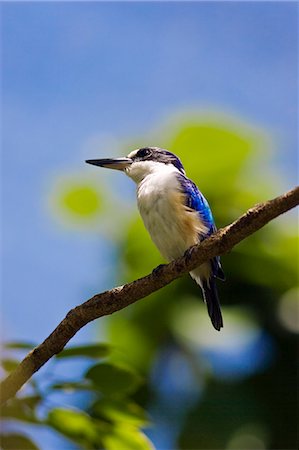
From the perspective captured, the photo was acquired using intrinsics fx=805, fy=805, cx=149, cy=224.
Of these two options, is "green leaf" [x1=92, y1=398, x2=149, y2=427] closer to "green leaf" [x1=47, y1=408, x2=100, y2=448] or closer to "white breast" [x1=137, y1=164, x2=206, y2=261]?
"green leaf" [x1=47, y1=408, x2=100, y2=448]

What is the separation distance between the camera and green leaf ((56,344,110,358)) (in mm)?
2379

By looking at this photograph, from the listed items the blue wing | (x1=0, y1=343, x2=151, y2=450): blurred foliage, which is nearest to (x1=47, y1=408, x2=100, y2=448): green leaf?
(x1=0, y1=343, x2=151, y2=450): blurred foliage

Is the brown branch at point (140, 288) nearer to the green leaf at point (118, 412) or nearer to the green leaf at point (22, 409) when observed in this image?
the green leaf at point (22, 409)

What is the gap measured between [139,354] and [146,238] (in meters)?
0.78

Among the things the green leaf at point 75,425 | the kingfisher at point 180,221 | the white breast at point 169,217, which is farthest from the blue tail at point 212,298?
the green leaf at point 75,425

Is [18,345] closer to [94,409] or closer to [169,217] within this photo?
[94,409]

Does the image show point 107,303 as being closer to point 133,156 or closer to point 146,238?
point 133,156

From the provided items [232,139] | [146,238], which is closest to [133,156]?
[146,238]

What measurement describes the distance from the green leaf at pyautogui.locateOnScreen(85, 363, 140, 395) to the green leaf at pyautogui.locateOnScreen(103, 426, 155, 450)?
0.11 m

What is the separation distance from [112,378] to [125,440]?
7.1 inches

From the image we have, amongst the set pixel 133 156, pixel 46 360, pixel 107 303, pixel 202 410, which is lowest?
pixel 46 360

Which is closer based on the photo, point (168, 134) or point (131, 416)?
point (131, 416)

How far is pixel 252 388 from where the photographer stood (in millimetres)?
4711

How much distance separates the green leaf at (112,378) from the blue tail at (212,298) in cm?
139
